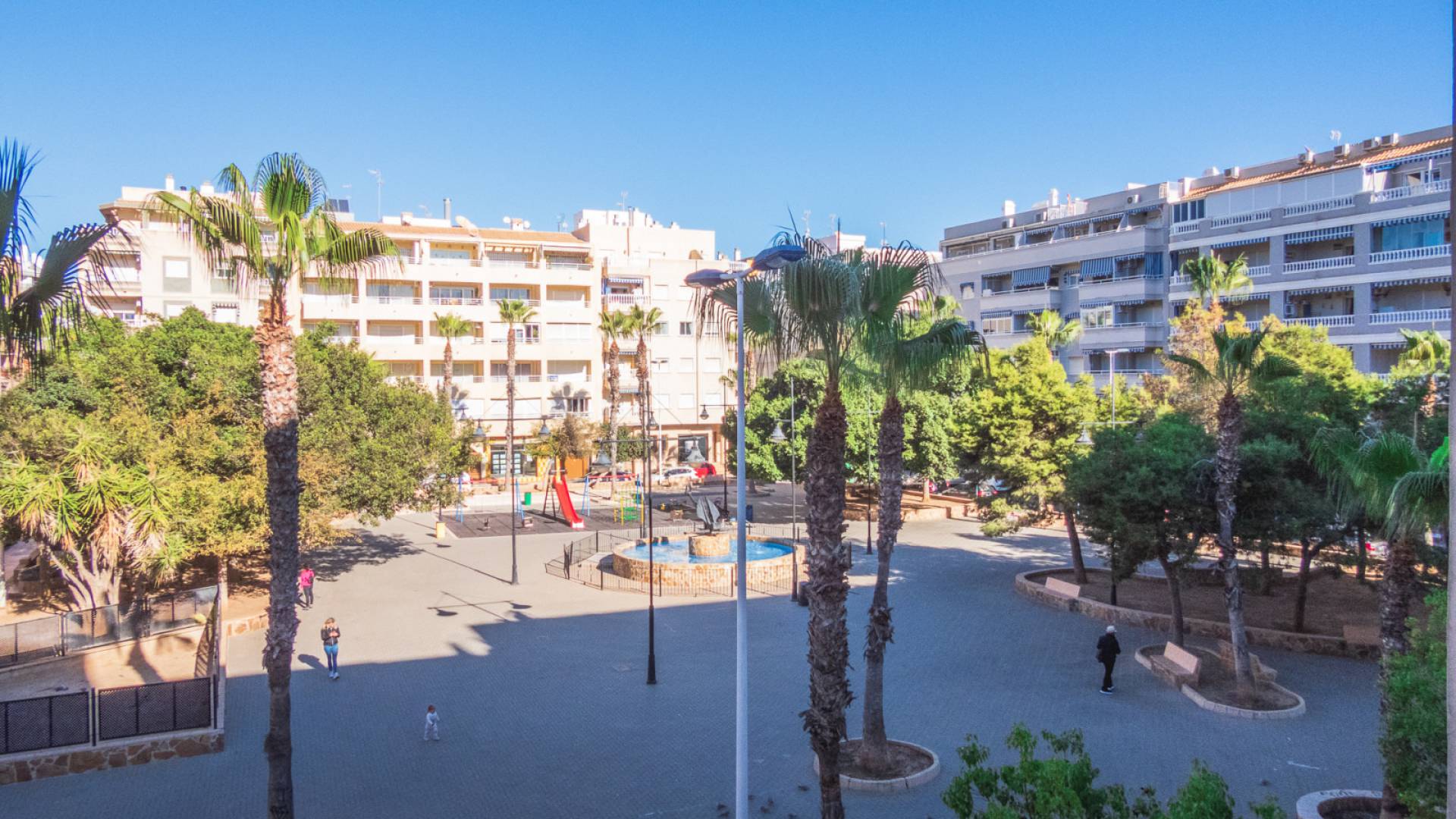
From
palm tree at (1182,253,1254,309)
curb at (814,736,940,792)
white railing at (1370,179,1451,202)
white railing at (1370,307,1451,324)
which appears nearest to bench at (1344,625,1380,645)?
curb at (814,736,940,792)

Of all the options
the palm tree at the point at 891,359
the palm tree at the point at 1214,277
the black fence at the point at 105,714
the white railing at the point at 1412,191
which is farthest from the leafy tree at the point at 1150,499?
the white railing at the point at 1412,191

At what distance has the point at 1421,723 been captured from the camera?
27.0 feet

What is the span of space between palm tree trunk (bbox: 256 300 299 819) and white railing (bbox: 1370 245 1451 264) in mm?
42464

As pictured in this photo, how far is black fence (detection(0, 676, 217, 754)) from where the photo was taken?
1472 centimetres

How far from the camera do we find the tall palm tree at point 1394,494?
922 cm

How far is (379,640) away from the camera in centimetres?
2302

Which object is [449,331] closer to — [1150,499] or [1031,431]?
[1031,431]

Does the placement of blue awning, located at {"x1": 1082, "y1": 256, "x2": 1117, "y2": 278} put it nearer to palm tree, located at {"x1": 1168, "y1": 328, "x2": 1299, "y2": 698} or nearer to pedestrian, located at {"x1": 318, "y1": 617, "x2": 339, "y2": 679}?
palm tree, located at {"x1": 1168, "y1": 328, "x2": 1299, "y2": 698}

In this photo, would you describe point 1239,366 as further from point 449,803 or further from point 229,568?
point 229,568

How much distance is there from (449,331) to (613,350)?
31.4ft

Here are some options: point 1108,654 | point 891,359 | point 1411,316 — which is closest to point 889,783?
point 891,359

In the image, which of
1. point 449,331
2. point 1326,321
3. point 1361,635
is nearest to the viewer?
point 1361,635

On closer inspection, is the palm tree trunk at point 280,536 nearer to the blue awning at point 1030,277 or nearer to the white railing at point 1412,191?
the white railing at point 1412,191

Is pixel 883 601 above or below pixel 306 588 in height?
above
